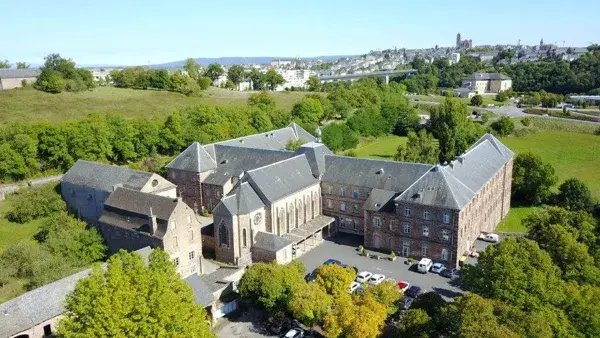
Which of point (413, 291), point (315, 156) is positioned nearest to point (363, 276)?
point (413, 291)

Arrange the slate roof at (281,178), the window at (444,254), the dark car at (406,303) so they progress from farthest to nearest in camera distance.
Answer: the slate roof at (281,178) < the window at (444,254) < the dark car at (406,303)

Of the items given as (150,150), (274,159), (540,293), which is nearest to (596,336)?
(540,293)

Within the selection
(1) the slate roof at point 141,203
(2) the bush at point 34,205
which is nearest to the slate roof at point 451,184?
(1) the slate roof at point 141,203

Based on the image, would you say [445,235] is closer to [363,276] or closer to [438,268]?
[438,268]

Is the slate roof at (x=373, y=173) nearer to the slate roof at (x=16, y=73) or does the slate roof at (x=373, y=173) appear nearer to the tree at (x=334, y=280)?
the tree at (x=334, y=280)

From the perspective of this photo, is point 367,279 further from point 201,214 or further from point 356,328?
point 201,214

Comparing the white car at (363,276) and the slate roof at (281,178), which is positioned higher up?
the slate roof at (281,178)
